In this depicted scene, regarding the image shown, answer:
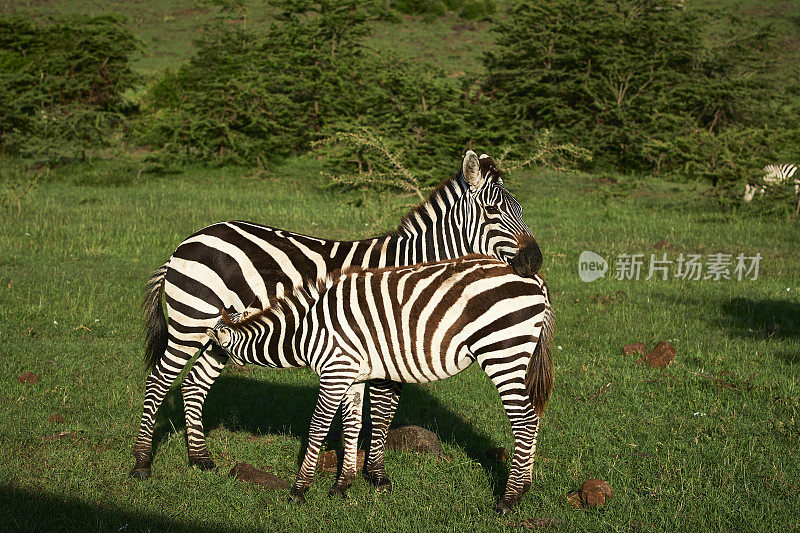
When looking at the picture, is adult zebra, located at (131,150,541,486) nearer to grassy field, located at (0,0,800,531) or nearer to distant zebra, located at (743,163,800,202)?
grassy field, located at (0,0,800,531)

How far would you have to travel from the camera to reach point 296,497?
5254 mm

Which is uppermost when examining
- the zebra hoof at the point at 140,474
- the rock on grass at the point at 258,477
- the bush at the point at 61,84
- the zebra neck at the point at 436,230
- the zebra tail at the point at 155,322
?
the zebra neck at the point at 436,230

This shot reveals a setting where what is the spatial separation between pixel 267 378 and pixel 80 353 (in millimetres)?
2170

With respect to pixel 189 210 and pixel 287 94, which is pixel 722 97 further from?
pixel 189 210

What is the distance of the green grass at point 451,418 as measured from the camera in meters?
5.10

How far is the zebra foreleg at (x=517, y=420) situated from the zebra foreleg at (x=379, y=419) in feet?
3.32

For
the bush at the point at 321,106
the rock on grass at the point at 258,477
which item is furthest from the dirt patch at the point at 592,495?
the bush at the point at 321,106

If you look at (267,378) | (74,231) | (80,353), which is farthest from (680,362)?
(74,231)

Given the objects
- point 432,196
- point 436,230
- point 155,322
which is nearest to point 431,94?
point 432,196

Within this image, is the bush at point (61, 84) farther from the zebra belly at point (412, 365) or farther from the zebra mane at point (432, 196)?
the zebra belly at point (412, 365)

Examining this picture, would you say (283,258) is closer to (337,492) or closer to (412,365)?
(412,365)

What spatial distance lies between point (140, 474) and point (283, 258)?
1.94 metres

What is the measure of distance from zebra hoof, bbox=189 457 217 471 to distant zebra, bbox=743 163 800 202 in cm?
1567

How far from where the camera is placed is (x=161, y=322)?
6328 millimetres
